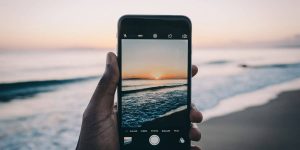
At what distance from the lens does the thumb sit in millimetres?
1994

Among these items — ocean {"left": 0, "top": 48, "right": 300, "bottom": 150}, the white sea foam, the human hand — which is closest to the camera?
the human hand

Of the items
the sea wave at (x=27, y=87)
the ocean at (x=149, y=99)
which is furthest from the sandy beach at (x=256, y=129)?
the sea wave at (x=27, y=87)

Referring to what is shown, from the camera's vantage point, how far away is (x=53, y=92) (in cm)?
823

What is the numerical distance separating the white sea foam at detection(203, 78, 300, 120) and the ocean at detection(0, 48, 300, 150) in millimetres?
89

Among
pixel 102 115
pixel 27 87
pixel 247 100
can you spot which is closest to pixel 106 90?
pixel 102 115

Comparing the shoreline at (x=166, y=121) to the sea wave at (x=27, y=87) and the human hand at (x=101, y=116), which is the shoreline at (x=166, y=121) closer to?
the human hand at (x=101, y=116)

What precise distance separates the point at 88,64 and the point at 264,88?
252 inches

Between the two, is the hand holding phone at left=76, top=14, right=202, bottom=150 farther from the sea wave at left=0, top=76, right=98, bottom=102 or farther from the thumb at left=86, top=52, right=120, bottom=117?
the sea wave at left=0, top=76, right=98, bottom=102

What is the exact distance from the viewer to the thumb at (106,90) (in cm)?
199

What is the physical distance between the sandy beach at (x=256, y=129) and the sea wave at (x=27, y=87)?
4563 mm

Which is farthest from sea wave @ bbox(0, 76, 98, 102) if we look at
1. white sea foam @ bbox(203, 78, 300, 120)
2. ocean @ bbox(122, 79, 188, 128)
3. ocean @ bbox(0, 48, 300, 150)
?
ocean @ bbox(122, 79, 188, 128)

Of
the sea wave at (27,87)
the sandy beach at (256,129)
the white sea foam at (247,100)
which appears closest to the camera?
the sandy beach at (256,129)

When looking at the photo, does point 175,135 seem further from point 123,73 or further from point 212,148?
point 212,148

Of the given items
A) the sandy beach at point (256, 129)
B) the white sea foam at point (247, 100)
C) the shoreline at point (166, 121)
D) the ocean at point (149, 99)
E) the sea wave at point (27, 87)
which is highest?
the ocean at point (149, 99)
